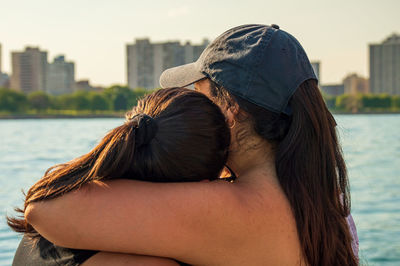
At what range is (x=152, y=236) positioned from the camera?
4.59 ft

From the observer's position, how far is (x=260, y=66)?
5.32 feet

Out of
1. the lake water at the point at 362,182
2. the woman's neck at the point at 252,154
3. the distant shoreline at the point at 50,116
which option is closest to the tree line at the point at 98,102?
the distant shoreline at the point at 50,116

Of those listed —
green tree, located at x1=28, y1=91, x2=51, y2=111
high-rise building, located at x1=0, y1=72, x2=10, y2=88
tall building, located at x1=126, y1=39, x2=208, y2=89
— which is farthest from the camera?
high-rise building, located at x1=0, y1=72, x2=10, y2=88

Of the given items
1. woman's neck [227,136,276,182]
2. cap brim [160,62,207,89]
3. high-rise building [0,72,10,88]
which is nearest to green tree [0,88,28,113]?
high-rise building [0,72,10,88]

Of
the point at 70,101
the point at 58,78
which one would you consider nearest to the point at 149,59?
the point at 70,101

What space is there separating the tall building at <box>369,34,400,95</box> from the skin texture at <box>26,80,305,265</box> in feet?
311

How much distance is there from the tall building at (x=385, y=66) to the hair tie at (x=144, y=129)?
94.8 metres

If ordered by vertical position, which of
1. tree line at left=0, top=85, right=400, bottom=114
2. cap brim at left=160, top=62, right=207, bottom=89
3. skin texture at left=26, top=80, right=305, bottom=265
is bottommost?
tree line at left=0, top=85, right=400, bottom=114

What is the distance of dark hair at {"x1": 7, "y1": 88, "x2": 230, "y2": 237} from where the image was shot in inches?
58.4

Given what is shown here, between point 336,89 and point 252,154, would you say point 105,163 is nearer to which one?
point 252,154

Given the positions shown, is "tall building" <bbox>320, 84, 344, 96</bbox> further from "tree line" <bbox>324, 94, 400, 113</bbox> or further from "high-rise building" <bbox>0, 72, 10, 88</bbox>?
"high-rise building" <bbox>0, 72, 10, 88</bbox>

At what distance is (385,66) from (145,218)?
321 ft

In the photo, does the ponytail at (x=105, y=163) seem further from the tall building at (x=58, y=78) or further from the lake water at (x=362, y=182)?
the tall building at (x=58, y=78)

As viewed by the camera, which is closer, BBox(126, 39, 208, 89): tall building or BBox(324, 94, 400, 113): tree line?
BBox(324, 94, 400, 113): tree line
